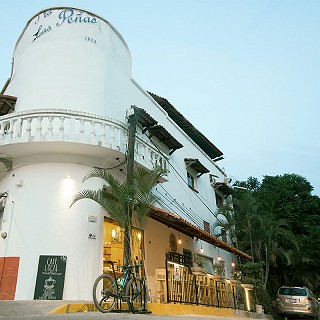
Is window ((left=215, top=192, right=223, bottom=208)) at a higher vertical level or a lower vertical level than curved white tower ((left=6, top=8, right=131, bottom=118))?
lower

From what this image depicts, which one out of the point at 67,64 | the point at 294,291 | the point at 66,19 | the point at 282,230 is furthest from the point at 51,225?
the point at 282,230

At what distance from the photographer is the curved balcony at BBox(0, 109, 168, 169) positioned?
10203 mm

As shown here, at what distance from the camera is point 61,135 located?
1017cm

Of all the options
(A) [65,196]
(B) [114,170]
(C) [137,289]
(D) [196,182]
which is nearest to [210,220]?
(D) [196,182]

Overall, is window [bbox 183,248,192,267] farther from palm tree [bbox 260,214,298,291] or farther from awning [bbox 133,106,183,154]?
palm tree [bbox 260,214,298,291]

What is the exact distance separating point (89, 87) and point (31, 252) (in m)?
5.65

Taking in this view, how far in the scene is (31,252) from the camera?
9.74 m

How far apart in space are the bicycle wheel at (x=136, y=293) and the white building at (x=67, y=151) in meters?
2.23

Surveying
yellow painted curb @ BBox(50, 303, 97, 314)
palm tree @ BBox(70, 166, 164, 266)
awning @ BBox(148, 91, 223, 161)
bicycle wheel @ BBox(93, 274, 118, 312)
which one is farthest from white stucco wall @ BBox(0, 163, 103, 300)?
awning @ BBox(148, 91, 223, 161)

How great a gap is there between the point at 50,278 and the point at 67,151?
142 inches

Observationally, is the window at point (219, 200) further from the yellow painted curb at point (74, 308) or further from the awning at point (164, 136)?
the yellow painted curb at point (74, 308)

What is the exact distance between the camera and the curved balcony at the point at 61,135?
33.5 feet

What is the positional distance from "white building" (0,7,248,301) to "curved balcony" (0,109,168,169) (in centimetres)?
3

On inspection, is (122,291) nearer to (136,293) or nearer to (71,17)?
(136,293)
